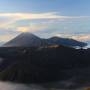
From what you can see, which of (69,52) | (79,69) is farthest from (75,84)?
(69,52)

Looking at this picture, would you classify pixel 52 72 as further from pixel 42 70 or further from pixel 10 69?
pixel 10 69

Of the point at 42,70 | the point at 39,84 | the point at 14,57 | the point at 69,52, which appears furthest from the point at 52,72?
the point at 14,57

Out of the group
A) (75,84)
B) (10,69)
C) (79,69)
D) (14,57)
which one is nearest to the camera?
→ (75,84)

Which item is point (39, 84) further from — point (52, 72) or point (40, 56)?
point (40, 56)

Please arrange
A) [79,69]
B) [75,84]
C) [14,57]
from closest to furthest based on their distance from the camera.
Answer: [75,84] → [79,69] → [14,57]

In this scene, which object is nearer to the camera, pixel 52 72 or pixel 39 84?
pixel 39 84

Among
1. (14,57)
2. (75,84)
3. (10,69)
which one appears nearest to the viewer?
(75,84)
